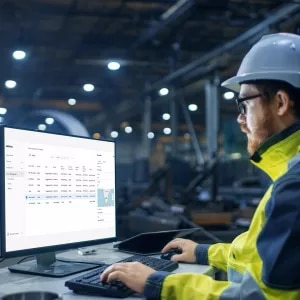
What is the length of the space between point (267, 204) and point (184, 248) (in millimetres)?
733

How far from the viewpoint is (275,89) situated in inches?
52.2

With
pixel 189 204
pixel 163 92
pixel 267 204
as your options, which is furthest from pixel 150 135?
pixel 267 204

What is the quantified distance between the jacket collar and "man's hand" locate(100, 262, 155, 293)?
405mm

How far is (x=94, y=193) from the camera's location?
1799mm

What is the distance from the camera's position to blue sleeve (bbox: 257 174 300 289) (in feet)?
3.49

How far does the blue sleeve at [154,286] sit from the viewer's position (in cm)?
125

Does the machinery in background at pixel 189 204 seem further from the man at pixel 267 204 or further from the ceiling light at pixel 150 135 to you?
the ceiling light at pixel 150 135

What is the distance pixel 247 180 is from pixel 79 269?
6.64m

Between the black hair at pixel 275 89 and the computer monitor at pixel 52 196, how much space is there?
66 centimetres

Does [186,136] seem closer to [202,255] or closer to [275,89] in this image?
[202,255]

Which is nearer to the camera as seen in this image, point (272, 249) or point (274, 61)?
point (272, 249)

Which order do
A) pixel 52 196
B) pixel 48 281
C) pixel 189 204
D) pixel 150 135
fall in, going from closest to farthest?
pixel 48 281, pixel 52 196, pixel 189 204, pixel 150 135

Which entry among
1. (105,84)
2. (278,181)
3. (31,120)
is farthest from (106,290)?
(105,84)

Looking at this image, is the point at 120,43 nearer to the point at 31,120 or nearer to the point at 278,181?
the point at 31,120
